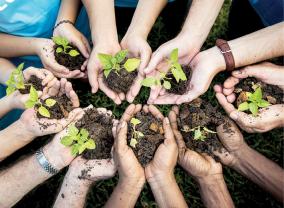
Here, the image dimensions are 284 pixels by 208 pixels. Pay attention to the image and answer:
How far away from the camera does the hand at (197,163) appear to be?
2.75 meters

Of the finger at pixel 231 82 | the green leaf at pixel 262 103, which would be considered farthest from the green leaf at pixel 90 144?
the green leaf at pixel 262 103

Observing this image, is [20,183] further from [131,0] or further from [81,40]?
[131,0]

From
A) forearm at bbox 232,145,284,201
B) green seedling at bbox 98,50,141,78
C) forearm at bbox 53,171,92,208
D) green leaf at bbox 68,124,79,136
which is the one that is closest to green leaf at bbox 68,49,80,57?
green seedling at bbox 98,50,141,78

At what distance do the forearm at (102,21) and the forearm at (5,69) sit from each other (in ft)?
2.70

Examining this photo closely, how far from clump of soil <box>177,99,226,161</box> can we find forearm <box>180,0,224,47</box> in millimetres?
563

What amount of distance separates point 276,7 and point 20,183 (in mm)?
2508

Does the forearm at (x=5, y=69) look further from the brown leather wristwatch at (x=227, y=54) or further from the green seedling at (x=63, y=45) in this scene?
the brown leather wristwatch at (x=227, y=54)

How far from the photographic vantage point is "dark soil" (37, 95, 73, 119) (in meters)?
2.88

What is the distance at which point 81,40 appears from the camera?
2.98 meters

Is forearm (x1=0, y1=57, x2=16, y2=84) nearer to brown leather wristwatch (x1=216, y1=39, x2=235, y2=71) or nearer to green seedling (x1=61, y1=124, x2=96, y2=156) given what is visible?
green seedling (x1=61, y1=124, x2=96, y2=156)

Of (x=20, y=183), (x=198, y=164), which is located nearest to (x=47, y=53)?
(x=20, y=183)

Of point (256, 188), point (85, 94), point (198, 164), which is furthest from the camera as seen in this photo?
point (85, 94)

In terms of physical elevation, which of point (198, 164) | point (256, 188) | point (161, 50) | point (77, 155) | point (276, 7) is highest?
point (276, 7)

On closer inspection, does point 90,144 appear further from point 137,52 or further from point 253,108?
point 253,108
